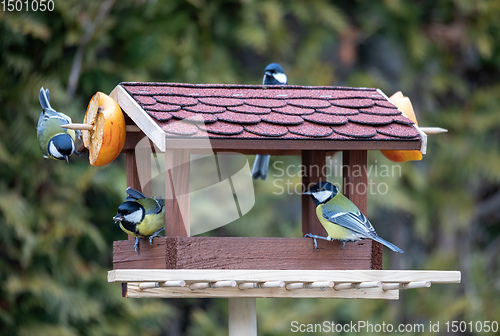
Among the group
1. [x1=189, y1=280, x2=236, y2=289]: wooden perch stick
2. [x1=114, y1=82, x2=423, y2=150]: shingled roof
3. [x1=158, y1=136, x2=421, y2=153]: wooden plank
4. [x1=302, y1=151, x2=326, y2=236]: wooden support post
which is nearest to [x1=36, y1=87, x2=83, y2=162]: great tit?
[x1=114, y1=82, x2=423, y2=150]: shingled roof

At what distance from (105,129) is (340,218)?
0.94 meters

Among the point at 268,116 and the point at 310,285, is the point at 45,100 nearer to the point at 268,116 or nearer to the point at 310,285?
the point at 268,116

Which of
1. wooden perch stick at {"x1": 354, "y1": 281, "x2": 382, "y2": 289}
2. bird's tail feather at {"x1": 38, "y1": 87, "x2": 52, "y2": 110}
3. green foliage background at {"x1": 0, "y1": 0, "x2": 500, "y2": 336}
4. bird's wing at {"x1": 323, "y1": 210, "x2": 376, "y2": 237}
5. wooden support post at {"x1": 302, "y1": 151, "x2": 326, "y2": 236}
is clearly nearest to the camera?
wooden perch stick at {"x1": 354, "y1": 281, "x2": 382, "y2": 289}

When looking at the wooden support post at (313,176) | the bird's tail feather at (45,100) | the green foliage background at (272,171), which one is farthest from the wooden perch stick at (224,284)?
the green foliage background at (272,171)

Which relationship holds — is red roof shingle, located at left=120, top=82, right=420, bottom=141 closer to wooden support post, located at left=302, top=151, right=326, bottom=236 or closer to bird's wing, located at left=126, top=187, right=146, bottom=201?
wooden support post, located at left=302, top=151, right=326, bottom=236

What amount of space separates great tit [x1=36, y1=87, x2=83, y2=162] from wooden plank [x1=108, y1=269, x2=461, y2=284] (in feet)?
2.23

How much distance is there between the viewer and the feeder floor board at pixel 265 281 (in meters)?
2.19

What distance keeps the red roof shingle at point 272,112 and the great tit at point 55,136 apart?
381 mm

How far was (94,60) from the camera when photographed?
430 cm

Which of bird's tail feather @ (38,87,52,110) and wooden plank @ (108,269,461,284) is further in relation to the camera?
bird's tail feather @ (38,87,52,110)

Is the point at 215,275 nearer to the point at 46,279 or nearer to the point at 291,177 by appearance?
the point at 46,279

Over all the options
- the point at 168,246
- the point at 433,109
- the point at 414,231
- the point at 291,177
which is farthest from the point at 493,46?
the point at 168,246

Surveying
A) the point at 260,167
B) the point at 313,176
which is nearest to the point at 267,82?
the point at 260,167

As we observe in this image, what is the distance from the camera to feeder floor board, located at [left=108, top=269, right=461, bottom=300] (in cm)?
219
